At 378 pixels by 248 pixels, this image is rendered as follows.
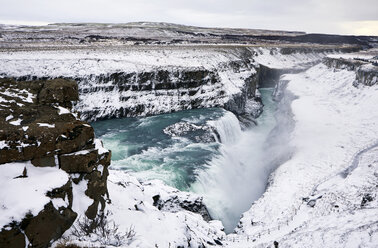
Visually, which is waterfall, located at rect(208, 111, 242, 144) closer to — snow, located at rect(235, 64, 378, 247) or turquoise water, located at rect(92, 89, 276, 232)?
turquoise water, located at rect(92, 89, 276, 232)

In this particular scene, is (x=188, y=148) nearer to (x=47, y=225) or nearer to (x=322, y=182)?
(x=322, y=182)

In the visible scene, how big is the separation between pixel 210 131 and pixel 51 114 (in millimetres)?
21241

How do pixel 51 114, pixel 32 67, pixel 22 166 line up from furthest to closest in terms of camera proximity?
pixel 32 67, pixel 51 114, pixel 22 166

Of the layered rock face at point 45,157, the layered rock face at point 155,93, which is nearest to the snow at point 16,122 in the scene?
the layered rock face at point 45,157

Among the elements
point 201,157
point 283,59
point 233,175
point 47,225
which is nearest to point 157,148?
point 201,157

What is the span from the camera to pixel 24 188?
276 inches

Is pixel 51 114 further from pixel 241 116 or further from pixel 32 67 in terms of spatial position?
pixel 241 116

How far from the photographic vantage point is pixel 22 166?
736cm

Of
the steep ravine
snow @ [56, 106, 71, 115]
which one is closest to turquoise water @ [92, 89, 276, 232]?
the steep ravine

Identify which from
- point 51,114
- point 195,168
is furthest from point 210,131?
point 51,114

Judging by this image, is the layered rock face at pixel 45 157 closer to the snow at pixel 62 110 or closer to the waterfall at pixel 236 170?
the snow at pixel 62 110

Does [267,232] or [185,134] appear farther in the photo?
[185,134]

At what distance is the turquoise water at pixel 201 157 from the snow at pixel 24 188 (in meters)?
10.6

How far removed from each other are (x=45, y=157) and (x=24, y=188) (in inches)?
40.4
